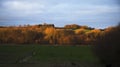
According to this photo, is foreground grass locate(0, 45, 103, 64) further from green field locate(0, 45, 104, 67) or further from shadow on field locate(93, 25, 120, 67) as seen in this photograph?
shadow on field locate(93, 25, 120, 67)

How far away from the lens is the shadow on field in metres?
30.9

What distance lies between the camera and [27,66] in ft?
123

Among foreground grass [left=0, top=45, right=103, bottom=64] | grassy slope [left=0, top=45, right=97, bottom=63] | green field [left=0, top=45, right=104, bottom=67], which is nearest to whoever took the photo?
green field [left=0, top=45, right=104, bottom=67]

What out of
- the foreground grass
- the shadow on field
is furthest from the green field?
the shadow on field

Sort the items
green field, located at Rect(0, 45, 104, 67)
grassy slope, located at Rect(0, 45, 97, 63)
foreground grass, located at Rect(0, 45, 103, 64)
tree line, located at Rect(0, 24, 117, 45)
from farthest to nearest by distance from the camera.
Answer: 1. tree line, located at Rect(0, 24, 117, 45)
2. grassy slope, located at Rect(0, 45, 97, 63)
3. foreground grass, located at Rect(0, 45, 103, 64)
4. green field, located at Rect(0, 45, 104, 67)

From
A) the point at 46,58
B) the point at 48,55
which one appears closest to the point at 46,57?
the point at 46,58

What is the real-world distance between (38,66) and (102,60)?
7.22 m

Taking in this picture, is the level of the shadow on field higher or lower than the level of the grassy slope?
higher

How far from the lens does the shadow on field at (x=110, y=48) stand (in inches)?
1217

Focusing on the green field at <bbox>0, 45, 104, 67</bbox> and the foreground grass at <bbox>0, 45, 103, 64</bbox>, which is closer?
the green field at <bbox>0, 45, 104, 67</bbox>

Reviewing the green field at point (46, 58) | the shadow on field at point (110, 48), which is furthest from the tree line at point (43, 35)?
the shadow on field at point (110, 48)

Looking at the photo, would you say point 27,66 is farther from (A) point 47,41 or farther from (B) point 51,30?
(B) point 51,30

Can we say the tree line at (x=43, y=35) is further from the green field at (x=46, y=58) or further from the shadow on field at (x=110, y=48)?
the shadow on field at (x=110, y=48)

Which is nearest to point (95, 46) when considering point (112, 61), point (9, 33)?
point (112, 61)
